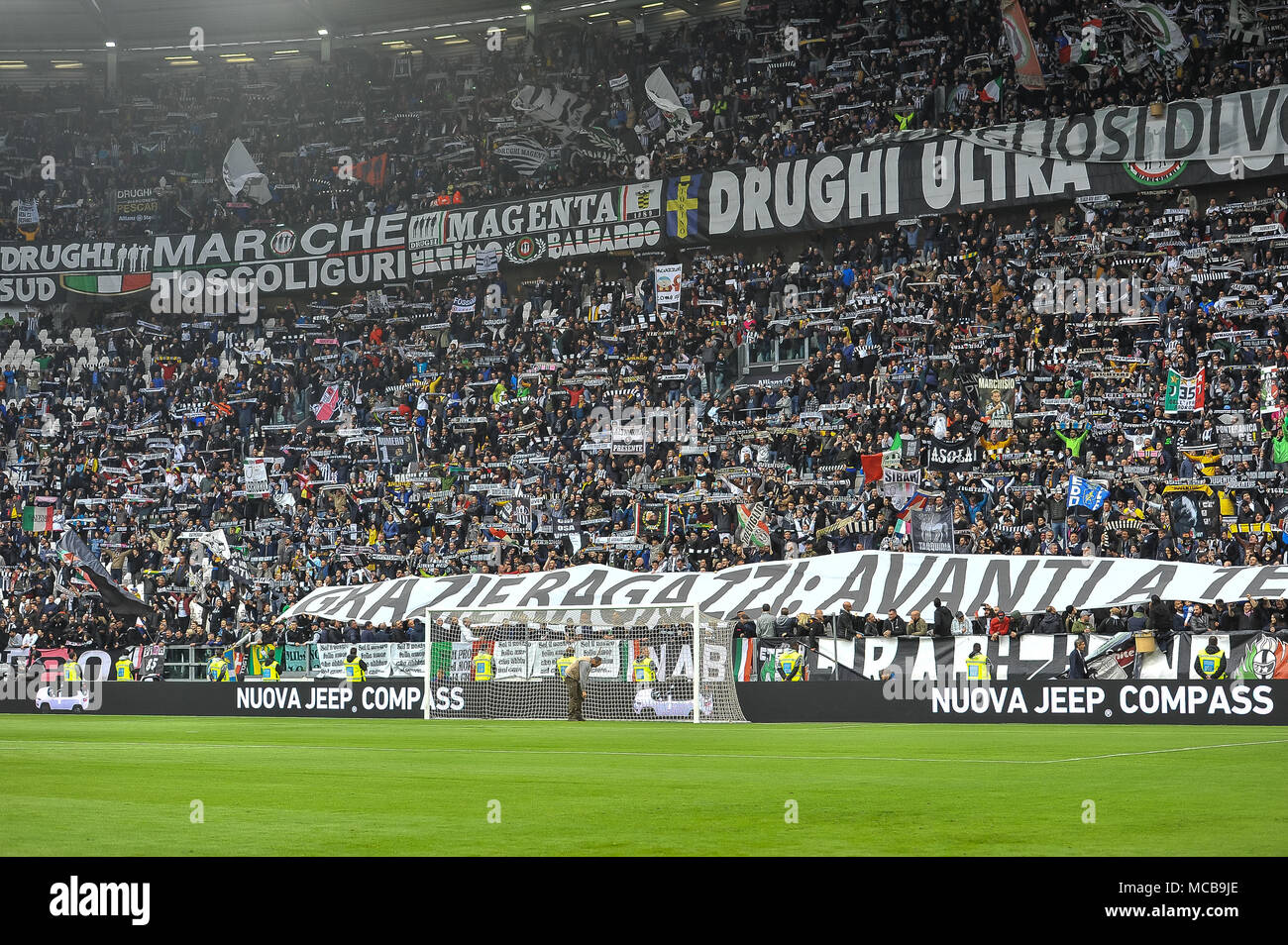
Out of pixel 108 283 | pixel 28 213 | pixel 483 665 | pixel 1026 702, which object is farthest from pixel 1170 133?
pixel 28 213

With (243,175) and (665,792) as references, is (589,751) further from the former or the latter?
(243,175)

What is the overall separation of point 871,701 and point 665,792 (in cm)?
1273

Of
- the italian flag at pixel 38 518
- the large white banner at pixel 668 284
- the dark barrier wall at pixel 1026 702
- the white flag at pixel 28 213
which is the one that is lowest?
the dark barrier wall at pixel 1026 702

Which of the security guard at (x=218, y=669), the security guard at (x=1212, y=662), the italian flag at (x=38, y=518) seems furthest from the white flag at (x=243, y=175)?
the security guard at (x=1212, y=662)

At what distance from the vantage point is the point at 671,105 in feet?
140

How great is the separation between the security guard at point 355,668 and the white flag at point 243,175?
22585mm

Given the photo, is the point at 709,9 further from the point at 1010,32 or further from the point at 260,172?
the point at 260,172

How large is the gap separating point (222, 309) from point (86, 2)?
1233 centimetres

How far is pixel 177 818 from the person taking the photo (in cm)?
1034

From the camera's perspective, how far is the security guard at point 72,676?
3194cm

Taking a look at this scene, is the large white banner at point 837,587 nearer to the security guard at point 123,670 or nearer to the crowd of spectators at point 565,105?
the security guard at point 123,670

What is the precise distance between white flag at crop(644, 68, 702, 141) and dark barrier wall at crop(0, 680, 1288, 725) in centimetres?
1945

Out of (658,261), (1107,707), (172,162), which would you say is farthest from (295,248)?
(1107,707)
